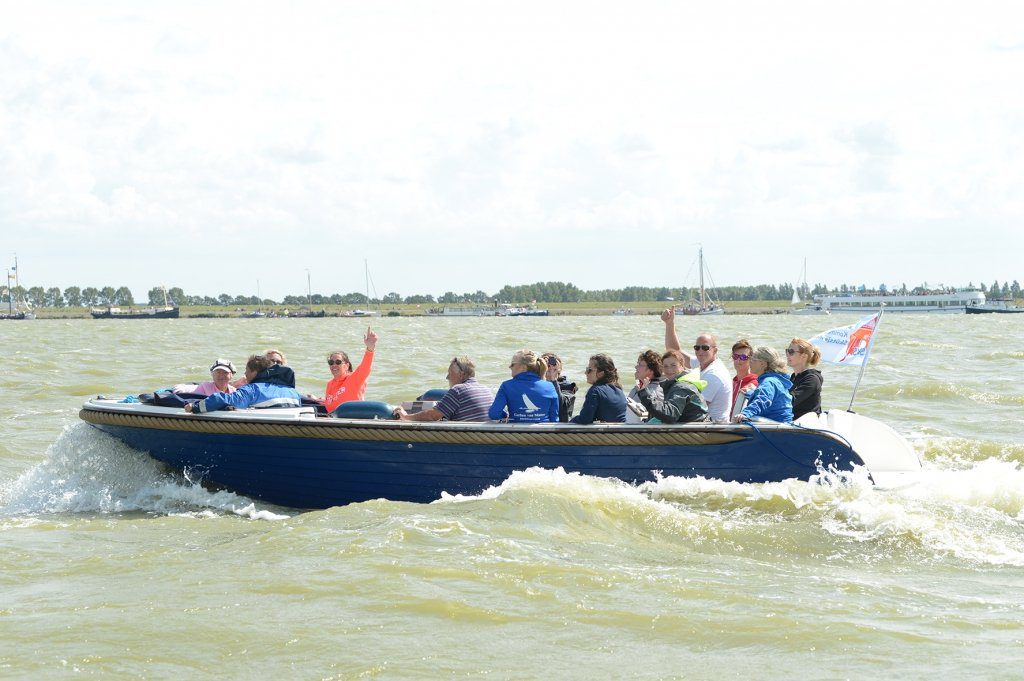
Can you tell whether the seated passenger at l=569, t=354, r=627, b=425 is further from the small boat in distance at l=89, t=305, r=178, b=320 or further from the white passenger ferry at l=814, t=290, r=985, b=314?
the small boat in distance at l=89, t=305, r=178, b=320

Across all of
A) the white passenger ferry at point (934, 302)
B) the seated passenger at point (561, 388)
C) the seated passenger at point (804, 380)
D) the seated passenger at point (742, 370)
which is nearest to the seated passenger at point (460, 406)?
the seated passenger at point (561, 388)

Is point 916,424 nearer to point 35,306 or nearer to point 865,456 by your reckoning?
point 865,456

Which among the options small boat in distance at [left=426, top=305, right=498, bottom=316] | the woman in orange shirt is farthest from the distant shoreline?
the woman in orange shirt

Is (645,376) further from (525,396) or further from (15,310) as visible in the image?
(15,310)

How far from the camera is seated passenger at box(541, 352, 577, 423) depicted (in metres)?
9.84

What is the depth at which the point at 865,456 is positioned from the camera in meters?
9.61

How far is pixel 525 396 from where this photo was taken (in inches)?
356

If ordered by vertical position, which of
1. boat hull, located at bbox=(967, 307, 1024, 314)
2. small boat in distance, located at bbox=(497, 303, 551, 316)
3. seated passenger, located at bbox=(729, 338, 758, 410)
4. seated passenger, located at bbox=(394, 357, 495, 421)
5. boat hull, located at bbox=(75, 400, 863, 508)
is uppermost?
seated passenger, located at bbox=(729, 338, 758, 410)

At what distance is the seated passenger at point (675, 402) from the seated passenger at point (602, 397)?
0.23 m

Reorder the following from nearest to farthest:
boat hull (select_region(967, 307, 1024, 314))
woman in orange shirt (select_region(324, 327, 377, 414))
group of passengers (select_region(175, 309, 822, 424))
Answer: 1. group of passengers (select_region(175, 309, 822, 424))
2. woman in orange shirt (select_region(324, 327, 377, 414))
3. boat hull (select_region(967, 307, 1024, 314))

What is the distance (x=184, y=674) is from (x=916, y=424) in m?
12.6

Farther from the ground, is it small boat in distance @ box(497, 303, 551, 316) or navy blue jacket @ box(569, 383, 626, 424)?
navy blue jacket @ box(569, 383, 626, 424)

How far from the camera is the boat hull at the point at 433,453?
868 cm

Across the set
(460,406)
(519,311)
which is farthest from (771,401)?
(519,311)
